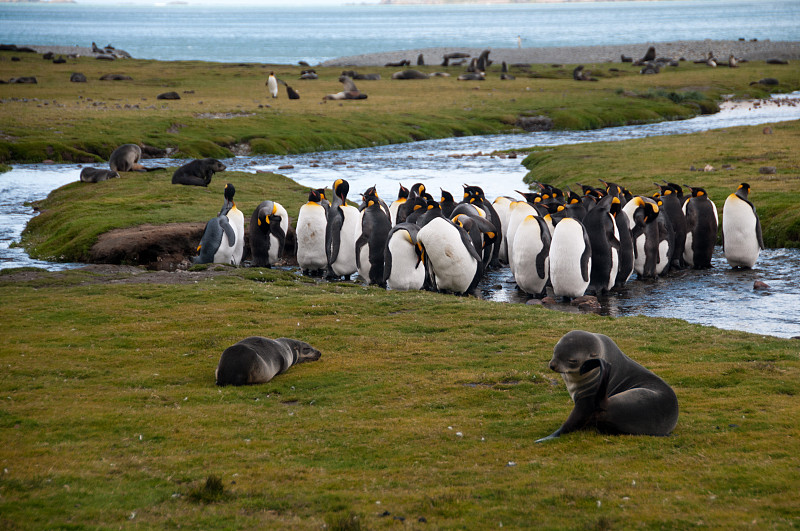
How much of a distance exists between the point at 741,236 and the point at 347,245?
7.84 metres

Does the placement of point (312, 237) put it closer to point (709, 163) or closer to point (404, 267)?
point (404, 267)

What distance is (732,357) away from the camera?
900 centimetres

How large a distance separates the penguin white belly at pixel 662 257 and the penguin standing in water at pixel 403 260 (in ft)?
15.7

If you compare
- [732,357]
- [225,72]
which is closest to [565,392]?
[732,357]

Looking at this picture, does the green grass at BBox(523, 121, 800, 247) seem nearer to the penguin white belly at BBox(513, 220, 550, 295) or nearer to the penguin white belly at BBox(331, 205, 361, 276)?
the penguin white belly at BBox(513, 220, 550, 295)

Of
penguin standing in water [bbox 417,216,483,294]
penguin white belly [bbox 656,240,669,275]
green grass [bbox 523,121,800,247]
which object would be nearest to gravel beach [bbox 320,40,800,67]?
green grass [bbox 523,121,800,247]

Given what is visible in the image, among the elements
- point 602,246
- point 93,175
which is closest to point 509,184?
point 602,246

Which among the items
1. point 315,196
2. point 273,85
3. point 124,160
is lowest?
point 315,196

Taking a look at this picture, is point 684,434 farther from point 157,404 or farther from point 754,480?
point 157,404

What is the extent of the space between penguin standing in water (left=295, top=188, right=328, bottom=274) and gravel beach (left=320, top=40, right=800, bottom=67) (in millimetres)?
70758

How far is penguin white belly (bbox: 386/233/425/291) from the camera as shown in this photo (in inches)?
571

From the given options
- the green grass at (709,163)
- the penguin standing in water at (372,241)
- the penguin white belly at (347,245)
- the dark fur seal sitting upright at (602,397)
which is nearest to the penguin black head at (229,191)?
the penguin white belly at (347,245)

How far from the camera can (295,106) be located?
1738 inches

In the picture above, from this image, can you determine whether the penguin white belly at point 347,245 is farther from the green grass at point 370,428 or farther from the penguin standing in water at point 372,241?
the green grass at point 370,428
